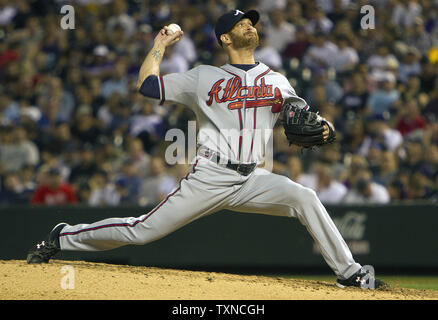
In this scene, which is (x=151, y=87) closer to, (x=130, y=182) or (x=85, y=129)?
(x=130, y=182)

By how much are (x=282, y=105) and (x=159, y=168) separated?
14.5 feet

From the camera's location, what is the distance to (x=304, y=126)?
16.8 ft

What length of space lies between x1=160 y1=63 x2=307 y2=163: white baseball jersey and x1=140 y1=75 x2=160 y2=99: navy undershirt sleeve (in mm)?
35

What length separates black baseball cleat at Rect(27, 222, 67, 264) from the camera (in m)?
5.52

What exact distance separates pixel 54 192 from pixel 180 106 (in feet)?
7.97

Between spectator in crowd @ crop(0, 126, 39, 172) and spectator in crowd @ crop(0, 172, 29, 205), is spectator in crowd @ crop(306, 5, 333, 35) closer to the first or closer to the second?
spectator in crowd @ crop(0, 126, 39, 172)

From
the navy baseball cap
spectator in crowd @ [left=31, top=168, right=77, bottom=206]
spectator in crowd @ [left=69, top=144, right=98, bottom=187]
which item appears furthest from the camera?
spectator in crowd @ [left=69, top=144, right=98, bottom=187]

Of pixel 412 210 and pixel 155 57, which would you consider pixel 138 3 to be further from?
pixel 155 57

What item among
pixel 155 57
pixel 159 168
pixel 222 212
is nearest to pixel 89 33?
pixel 159 168

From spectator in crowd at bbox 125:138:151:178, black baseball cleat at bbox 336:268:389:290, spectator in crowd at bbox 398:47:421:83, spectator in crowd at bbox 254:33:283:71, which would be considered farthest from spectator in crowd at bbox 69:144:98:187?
black baseball cleat at bbox 336:268:389:290

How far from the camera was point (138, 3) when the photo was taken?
13.3 m

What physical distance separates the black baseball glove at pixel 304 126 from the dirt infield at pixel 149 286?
1061mm

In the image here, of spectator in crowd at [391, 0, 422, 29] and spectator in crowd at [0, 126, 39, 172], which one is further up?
spectator in crowd at [391, 0, 422, 29]

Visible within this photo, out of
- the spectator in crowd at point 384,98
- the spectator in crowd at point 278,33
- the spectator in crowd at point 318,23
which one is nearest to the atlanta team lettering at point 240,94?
the spectator in crowd at point 384,98
